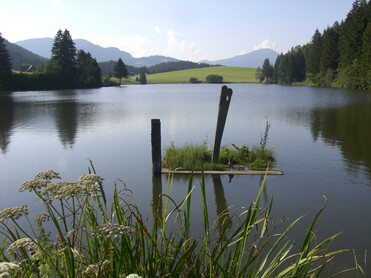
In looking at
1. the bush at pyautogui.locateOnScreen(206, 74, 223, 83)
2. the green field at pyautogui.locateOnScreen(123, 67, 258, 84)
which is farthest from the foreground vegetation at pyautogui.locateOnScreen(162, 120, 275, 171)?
the bush at pyautogui.locateOnScreen(206, 74, 223, 83)

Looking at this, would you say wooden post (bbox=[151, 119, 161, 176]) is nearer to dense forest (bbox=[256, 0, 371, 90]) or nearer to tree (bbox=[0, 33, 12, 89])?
dense forest (bbox=[256, 0, 371, 90])

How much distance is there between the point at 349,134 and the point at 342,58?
6096cm

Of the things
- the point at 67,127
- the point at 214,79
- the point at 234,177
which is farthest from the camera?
the point at 214,79

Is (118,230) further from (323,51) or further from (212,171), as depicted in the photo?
(323,51)

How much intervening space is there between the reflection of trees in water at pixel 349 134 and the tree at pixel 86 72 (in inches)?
2542

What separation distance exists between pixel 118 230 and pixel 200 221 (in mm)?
4719

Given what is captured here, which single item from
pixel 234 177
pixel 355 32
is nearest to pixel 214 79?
pixel 355 32

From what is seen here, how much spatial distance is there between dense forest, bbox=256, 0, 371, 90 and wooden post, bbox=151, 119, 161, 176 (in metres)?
55.0

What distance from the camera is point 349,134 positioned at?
15.5 metres

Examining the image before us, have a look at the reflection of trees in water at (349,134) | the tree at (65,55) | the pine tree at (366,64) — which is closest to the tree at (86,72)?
Result: the tree at (65,55)

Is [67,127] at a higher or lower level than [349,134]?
lower

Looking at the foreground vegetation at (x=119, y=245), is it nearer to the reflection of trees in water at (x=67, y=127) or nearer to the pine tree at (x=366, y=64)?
the reflection of trees in water at (x=67, y=127)

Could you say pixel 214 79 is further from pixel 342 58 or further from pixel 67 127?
pixel 67 127

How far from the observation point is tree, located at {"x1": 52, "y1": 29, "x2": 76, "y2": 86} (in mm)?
73250
